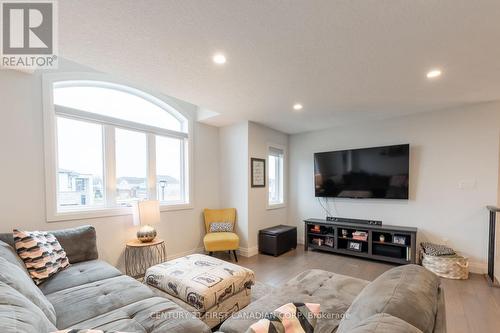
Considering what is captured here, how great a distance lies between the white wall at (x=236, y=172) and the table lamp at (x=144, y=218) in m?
1.56

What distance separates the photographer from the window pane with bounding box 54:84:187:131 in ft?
9.09

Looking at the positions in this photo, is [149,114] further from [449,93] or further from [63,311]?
[449,93]

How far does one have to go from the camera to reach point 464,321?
2.11 m

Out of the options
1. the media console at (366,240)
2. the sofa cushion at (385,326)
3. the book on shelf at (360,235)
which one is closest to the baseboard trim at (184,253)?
the media console at (366,240)

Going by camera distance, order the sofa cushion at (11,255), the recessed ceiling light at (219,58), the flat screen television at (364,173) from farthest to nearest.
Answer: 1. the flat screen television at (364,173)
2. the recessed ceiling light at (219,58)
3. the sofa cushion at (11,255)

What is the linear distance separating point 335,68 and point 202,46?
1.29m

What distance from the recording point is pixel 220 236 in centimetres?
370

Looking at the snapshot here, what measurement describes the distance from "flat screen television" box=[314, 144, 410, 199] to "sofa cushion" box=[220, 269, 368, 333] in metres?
2.60

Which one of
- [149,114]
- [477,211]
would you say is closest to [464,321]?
[477,211]

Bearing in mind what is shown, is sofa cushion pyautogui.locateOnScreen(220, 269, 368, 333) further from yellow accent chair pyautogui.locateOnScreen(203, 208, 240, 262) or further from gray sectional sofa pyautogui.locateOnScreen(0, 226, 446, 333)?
yellow accent chair pyautogui.locateOnScreen(203, 208, 240, 262)

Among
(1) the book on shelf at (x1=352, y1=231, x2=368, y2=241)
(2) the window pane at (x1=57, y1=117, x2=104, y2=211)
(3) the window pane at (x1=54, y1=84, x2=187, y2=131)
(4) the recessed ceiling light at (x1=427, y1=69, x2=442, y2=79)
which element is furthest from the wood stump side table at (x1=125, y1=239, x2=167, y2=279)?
(4) the recessed ceiling light at (x1=427, y1=69, x2=442, y2=79)

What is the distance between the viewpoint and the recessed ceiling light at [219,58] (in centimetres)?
200

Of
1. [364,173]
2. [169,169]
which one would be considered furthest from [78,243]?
[364,173]

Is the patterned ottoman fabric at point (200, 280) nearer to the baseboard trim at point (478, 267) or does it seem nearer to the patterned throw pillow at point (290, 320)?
the patterned throw pillow at point (290, 320)
